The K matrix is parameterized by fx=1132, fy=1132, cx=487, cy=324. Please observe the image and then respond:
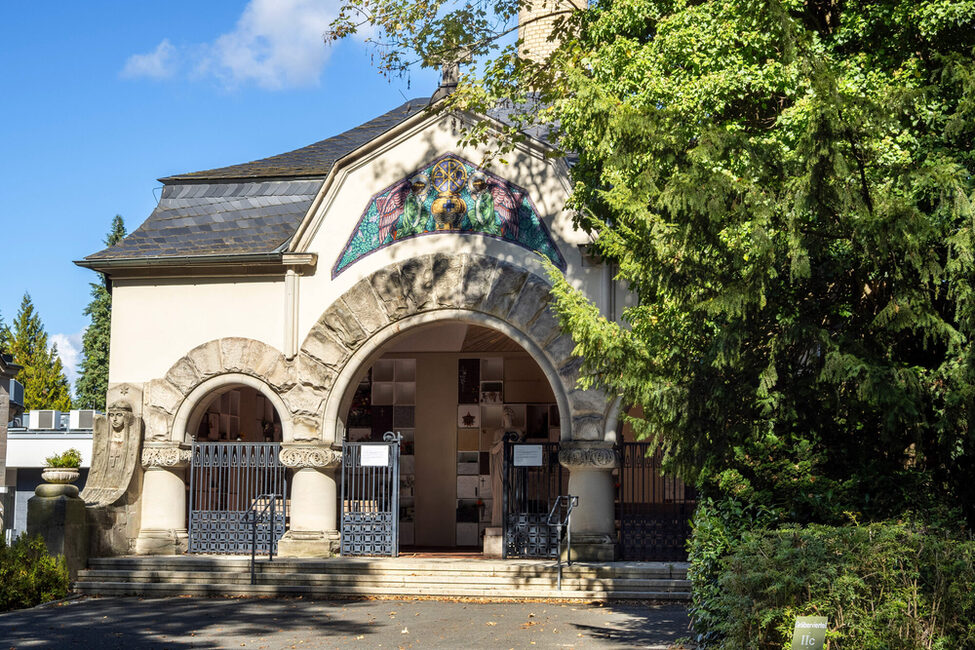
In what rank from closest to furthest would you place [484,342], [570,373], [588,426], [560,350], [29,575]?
[29,575]
[588,426]
[570,373]
[560,350]
[484,342]

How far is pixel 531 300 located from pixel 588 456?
250 cm

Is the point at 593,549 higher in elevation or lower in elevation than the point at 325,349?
lower

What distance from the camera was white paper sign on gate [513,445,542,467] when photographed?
17.4 m

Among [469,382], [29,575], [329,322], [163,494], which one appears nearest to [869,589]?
[29,575]

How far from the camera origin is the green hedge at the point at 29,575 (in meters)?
14.0

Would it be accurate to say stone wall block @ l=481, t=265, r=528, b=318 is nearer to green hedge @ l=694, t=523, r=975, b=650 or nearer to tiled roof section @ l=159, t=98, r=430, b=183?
tiled roof section @ l=159, t=98, r=430, b=183

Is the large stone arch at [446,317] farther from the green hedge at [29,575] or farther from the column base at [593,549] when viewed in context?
the green hedge at [29,575]

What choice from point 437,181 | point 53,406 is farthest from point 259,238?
point 53,406

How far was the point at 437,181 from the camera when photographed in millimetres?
17781

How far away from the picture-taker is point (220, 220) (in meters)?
19.4

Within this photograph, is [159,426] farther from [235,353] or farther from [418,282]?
[418,282]

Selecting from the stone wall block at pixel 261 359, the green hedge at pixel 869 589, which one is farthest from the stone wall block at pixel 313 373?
the green hedge at pixel 869 589

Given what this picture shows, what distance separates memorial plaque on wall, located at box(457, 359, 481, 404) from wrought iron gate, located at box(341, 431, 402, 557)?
4.36m

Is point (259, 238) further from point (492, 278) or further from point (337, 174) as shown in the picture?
point (492, 278)
